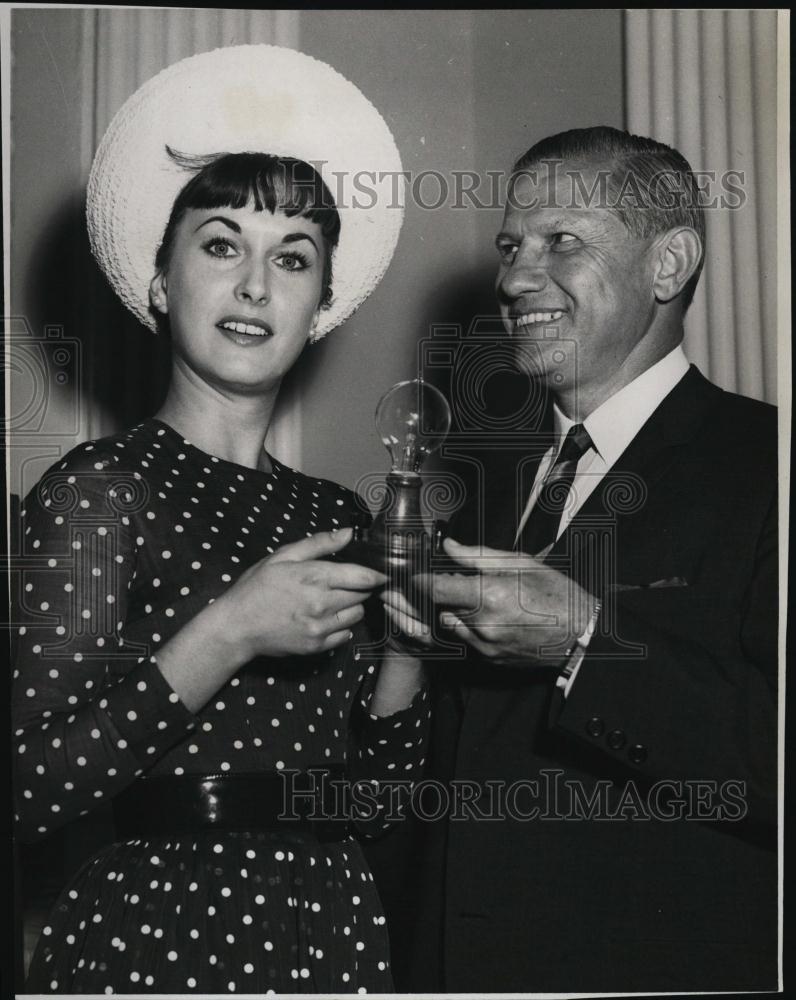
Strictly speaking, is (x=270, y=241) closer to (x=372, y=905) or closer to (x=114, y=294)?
(x=114, y=294)

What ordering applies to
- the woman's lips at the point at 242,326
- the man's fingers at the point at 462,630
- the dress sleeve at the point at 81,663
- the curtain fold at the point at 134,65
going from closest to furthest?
the dress sleeve at the point at 81,663
the man's fingers at the point at 462,630
the woman's lips at the point at 242,326
the curtain fold at the point at 134,65

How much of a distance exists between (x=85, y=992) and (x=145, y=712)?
0.48 meters

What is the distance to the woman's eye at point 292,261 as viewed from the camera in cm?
190

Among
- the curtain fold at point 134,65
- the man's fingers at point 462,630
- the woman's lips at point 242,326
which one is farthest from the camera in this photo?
the curtain fold at point 134,65

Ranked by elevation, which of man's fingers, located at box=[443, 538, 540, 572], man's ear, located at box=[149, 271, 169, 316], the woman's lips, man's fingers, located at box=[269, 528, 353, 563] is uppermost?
man's ear, located at box=[149, 271, 169, 316]

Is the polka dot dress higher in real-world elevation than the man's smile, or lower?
lower

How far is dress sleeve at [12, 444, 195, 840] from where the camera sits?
169 centimetres

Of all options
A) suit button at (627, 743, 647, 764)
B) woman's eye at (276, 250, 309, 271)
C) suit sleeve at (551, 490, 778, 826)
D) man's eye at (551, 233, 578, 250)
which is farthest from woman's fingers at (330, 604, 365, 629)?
man's eye at (551, 233, 578, 250)

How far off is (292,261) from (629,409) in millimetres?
631

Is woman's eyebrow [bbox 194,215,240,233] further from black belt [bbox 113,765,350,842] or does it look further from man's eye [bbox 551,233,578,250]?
black belt [bbox 113,765,350,842]

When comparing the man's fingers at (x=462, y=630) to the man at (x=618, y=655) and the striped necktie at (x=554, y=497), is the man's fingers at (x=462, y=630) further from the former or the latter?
the striped necktie at (x=554, y=497)

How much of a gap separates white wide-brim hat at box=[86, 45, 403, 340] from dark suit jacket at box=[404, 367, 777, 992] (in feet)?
1.97

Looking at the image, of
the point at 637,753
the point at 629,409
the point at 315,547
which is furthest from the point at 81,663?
the point at 629,409

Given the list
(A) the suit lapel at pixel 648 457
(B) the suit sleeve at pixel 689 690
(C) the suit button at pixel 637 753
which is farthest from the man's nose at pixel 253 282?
(C) the suit button at pixel 637 753
